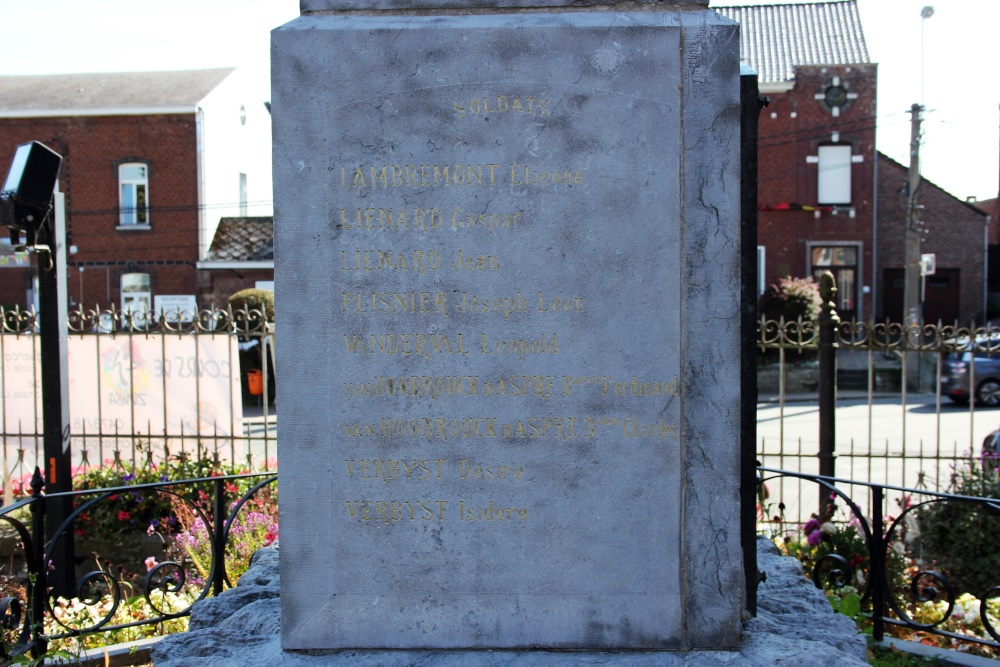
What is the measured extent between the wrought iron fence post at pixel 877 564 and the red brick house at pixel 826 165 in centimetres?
2574

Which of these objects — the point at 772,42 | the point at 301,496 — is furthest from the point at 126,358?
the point at 772,42

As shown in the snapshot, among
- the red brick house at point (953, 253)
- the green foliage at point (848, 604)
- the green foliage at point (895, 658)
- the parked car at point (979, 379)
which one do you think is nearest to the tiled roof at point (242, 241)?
the parked car at point (979, 379)

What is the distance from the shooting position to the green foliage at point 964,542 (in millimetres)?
5570

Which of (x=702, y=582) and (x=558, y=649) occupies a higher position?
(x=702, y=582)

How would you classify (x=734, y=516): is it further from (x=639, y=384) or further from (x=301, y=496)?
(x=301, y=496)

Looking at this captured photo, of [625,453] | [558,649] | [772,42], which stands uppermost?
[772,42]

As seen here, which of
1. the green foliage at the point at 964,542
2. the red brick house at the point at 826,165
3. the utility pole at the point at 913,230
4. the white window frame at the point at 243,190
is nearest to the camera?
the green foliage at the point at 964,542

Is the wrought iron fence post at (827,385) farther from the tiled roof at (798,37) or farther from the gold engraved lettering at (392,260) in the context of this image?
the tiled roof at (798,37)

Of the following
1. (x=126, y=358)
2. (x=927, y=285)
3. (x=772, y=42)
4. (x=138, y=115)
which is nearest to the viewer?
(x=126, y=358)

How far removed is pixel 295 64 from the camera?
117 inches

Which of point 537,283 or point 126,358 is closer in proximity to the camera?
point 537,283

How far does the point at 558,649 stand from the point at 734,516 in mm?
757

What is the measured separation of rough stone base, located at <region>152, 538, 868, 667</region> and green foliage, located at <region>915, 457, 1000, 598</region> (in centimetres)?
268

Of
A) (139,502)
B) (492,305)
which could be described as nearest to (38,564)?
(492,305)
